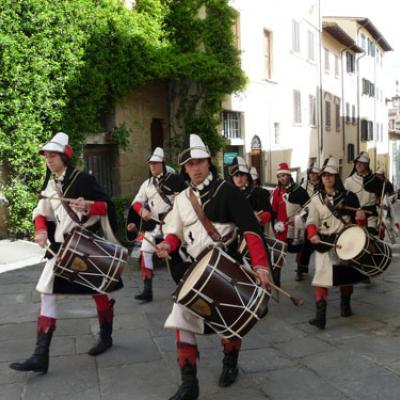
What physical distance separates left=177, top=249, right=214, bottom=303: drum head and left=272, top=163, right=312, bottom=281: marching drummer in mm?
4611

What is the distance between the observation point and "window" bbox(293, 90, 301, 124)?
23.3m

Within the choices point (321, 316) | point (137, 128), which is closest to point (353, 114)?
point (137, 128)

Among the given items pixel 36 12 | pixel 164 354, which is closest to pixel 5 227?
pixel 36 12

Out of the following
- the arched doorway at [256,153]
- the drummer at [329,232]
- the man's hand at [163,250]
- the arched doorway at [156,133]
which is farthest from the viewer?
the arched doorway at [256,153]

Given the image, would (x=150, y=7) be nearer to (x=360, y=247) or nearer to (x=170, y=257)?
(x=360, y=247)

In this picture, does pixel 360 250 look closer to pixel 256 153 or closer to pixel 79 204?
pixel 79 204

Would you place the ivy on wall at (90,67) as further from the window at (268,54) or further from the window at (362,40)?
the window at (362,40)

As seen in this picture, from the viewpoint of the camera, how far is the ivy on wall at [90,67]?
10641 mm

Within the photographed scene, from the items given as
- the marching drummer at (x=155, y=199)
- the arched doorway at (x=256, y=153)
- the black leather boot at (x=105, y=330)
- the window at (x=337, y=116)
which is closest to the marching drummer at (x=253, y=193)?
the marching drummer at (x=155, y=199)

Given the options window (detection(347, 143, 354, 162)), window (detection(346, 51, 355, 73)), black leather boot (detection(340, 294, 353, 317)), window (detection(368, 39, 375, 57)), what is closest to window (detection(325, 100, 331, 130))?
window (detection(347, 143, 354, 162))

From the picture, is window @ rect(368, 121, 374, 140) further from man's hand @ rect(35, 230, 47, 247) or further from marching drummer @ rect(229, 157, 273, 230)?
man's hand @ rect(35, 230, 47, 247)

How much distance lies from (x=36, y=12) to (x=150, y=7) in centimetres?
385

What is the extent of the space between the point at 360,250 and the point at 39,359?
10.7 feet

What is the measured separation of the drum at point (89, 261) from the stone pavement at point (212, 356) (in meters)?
0.72
